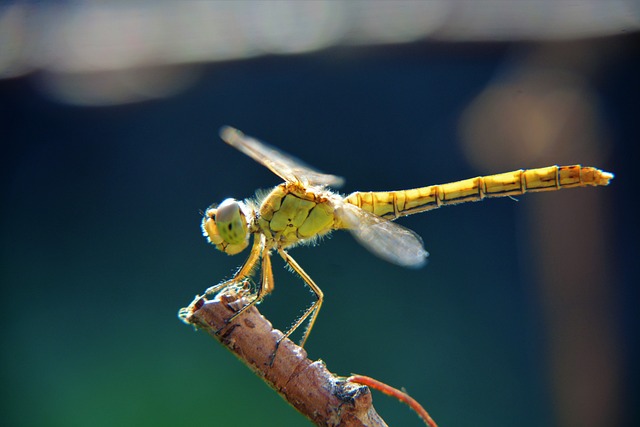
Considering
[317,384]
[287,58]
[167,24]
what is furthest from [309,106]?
[317,384]

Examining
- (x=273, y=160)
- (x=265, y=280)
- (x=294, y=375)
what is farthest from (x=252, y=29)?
(x=294, y=375)

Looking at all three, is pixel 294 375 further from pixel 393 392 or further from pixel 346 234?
pixel 346 234

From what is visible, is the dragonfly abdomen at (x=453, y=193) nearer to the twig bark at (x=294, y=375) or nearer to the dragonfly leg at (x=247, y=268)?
the dragonfly leg at (x=247, y=268)

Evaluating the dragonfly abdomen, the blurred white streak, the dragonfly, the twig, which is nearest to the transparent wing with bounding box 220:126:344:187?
the dragonfly

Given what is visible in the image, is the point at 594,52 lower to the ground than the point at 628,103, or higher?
higher

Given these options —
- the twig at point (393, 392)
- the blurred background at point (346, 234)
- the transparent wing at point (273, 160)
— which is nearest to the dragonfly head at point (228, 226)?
the transparent wing at point (273, 160)

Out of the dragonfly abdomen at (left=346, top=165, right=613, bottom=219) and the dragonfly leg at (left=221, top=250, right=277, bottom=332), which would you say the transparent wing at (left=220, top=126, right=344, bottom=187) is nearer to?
the dragonfly abdomen at (left=346, top=165, right=613, bottom=219)

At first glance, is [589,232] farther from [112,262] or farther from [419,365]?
[112,262]
